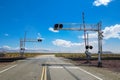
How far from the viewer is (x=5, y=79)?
15.1m

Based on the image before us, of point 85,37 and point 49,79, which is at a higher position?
point 85,37

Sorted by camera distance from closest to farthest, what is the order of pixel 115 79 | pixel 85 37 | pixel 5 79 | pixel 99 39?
pixel 5 79 < pixel 115 79 < pixel 99 39 < pixel 85 37

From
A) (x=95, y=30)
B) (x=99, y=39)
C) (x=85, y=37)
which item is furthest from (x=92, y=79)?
(x=85, y=37)

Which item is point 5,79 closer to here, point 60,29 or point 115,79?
point 115,79

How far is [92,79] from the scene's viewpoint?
1573 cm

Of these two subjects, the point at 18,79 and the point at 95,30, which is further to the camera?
the point at 95,30

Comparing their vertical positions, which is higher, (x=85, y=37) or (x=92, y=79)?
(x=85, y=37)

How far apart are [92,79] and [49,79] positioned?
296cm

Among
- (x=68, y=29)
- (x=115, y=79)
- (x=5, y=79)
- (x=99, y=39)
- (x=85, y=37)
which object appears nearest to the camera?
(x=5, y=79)

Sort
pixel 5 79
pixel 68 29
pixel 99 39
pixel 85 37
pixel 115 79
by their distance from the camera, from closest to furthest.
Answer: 1. pixel 5 79
2. pixel 115 79
3. pixel 99 39
4. pixel 68 29
5. pixel 85 37

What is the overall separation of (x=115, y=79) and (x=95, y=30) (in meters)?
Result: 19.2

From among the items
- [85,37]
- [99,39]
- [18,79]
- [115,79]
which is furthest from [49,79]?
[85,37]

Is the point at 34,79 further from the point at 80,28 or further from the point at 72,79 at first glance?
the point at 80,28

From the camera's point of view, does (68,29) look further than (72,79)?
Yes
